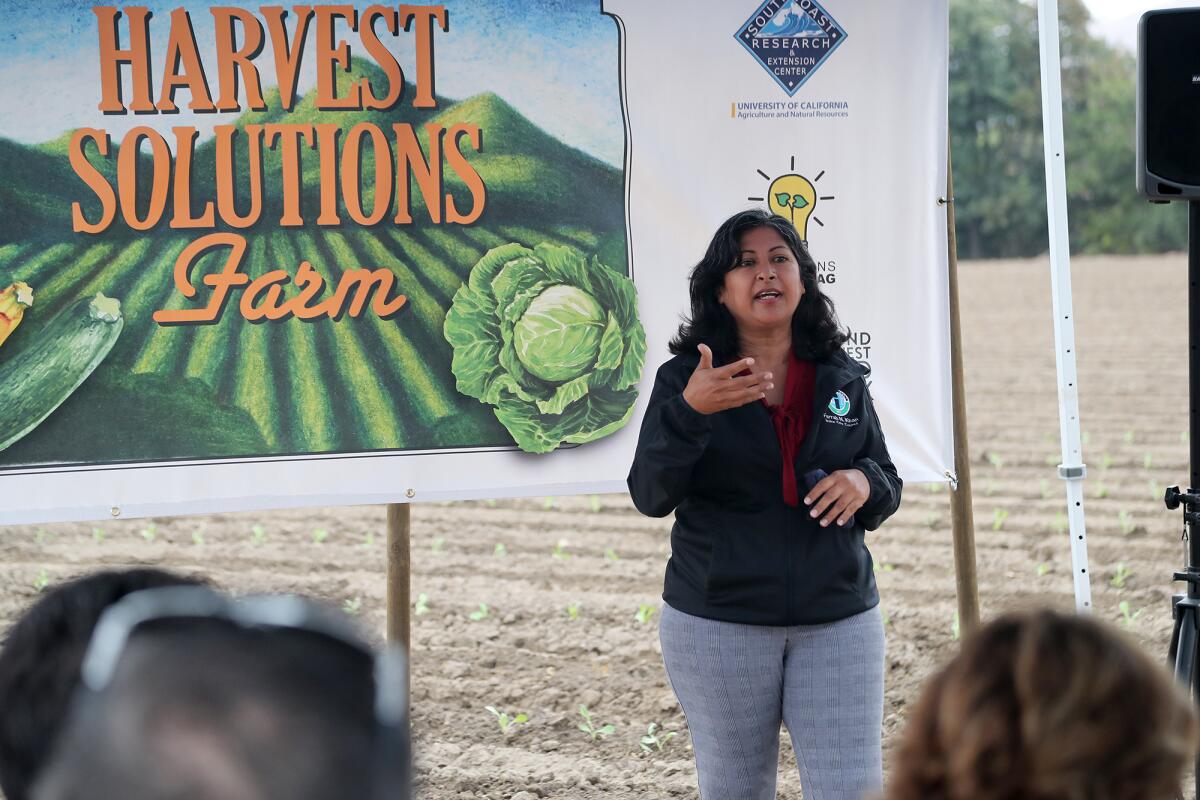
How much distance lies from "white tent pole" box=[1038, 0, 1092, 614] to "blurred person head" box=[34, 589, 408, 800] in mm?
3048

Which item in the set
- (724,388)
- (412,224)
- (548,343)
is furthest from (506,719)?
(724,388)

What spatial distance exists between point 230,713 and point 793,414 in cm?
204

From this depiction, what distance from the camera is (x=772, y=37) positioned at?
358 centimetres

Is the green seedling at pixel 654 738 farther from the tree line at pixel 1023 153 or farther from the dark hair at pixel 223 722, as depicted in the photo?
the tree line at pixel 1023 153

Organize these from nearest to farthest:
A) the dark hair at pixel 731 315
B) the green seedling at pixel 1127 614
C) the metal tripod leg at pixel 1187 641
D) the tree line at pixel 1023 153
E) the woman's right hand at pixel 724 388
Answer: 1. the woman's right hand at pixel 724 388
2. the dark hair at pixel 731 315
3. the metal tripod leg at pixel 1187 641
4. the green seedling at pixel 1127 614
5. the tree line at pixel 1023 153

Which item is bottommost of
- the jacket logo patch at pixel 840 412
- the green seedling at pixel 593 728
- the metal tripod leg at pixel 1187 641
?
the green seedling at pixel 593 728

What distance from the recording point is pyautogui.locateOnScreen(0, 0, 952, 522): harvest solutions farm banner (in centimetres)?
328

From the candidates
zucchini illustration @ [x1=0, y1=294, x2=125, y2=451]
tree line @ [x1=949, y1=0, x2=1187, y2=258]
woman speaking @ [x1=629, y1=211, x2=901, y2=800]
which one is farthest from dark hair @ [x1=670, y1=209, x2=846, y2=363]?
tree line @ [x1=949, y1=0, x2=1187, y2=258]

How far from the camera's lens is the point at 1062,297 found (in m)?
3.60

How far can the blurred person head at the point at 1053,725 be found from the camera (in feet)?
3.34

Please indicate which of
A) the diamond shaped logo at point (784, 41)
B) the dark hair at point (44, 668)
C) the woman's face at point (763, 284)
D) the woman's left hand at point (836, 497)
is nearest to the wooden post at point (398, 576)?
the woman's face at point (763, 284)

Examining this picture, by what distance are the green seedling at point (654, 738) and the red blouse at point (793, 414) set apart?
209cm

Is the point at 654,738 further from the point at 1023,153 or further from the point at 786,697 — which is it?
the point at 1023,153

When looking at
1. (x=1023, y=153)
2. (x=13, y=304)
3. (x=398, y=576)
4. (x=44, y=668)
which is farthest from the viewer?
(x=1023, y=153)
